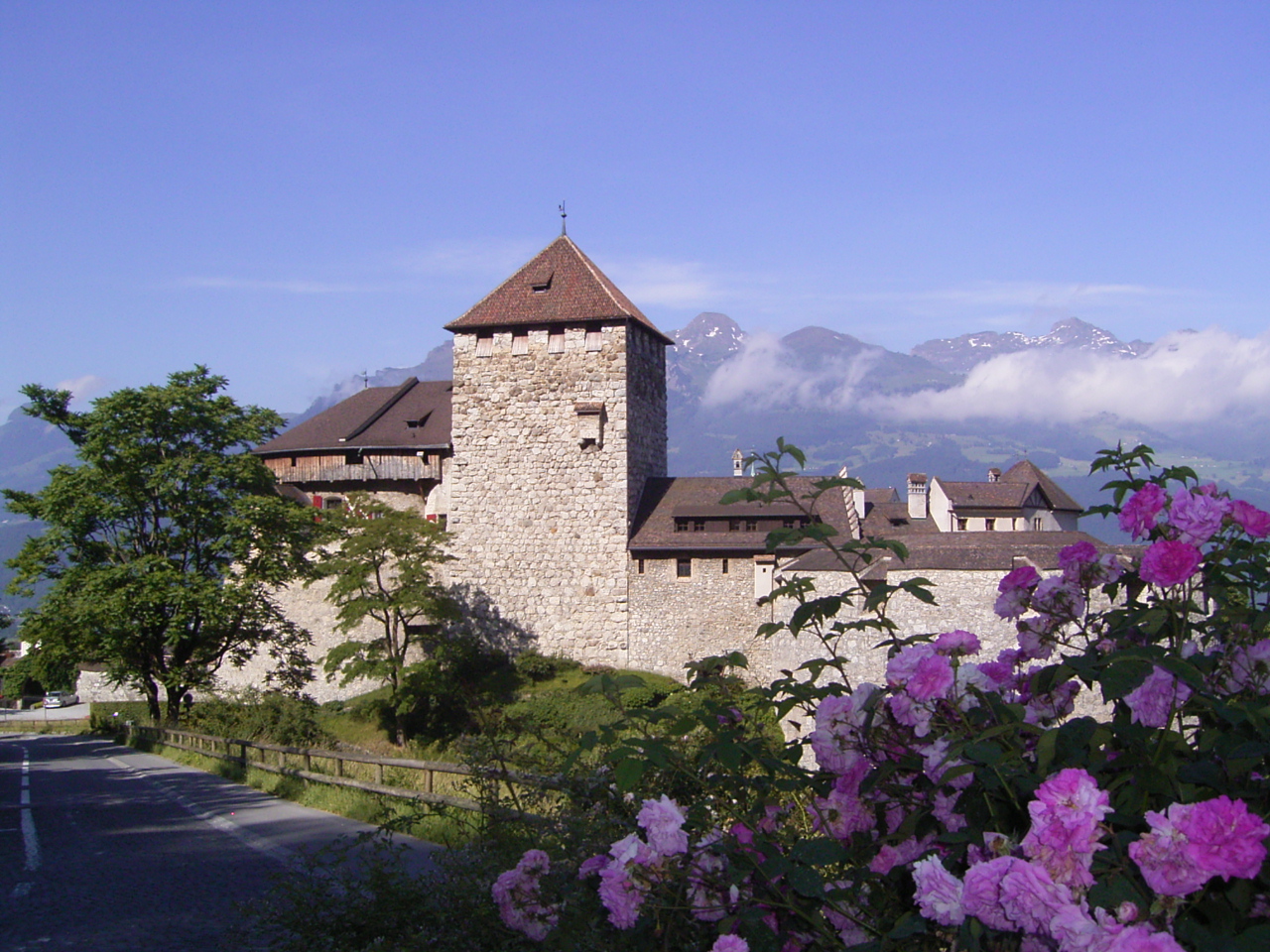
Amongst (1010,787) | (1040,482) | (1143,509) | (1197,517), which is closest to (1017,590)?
(1143,509)

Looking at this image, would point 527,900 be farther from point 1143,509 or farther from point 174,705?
point 174,705

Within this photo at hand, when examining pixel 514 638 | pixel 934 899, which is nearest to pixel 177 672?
pixel 514 638

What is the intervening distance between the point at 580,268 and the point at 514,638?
1065 centimetres

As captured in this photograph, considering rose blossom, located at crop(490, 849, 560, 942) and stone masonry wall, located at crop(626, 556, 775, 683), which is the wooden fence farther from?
stone masonry wall, located at crop(626, 556, 775, 683)

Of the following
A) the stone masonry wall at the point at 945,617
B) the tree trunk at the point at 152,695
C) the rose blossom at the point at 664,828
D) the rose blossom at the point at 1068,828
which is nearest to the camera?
the rose blossom at the point at 1068,828

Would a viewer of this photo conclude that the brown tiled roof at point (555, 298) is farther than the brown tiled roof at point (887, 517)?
No

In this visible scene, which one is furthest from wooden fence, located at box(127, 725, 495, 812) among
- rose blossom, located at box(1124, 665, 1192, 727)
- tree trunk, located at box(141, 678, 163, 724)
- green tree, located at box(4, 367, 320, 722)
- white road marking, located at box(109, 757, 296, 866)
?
tree trunk, located at box(141, 678, 163, 724)

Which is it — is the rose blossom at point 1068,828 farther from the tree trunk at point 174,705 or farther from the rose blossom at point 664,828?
the tree trunk at point 174,705

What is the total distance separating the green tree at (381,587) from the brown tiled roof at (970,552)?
9.59 meters

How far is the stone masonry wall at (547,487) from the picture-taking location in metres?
29.2

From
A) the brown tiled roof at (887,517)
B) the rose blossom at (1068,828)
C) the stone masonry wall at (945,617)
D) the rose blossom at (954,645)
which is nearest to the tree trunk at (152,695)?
the stone masonry wall at (945,617)

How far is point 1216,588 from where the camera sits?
9.50 ft

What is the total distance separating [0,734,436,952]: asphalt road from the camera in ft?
21.7

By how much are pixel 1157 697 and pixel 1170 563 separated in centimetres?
33
